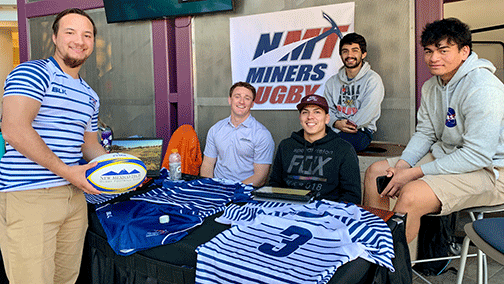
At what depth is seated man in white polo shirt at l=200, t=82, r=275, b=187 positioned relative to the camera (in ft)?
9.49

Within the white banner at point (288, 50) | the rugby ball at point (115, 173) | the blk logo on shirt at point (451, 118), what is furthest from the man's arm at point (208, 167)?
the blk logo on shirt at point (451, 118)

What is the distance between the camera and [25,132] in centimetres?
133

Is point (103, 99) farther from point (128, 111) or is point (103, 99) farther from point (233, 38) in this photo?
point (233, 38)

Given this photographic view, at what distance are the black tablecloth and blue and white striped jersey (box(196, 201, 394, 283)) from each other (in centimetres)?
5

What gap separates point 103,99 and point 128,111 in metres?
Result: 0.48

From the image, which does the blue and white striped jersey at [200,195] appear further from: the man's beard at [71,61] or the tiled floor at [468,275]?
the tiled floor at [468,275]

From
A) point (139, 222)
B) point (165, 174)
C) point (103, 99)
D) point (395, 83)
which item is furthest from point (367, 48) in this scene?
point (103, 99)

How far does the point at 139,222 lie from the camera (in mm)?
1444

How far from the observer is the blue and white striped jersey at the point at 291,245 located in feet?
3.34

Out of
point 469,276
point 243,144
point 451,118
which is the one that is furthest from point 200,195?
point 469,276

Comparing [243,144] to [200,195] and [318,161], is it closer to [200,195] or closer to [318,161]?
[318,161]

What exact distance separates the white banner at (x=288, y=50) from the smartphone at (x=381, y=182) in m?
1.90

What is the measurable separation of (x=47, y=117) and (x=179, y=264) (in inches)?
31.3

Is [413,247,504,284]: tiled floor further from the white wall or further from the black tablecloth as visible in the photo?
the white wall
